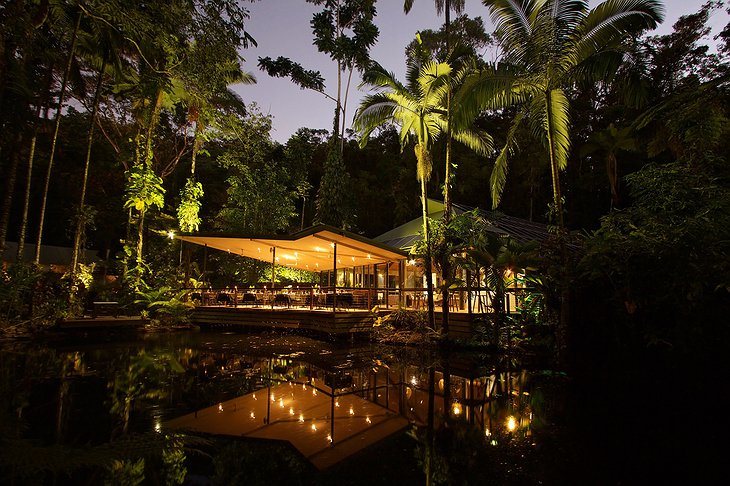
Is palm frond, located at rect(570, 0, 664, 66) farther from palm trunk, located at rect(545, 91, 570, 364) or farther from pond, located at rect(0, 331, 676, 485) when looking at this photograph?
pond, located at rect(0, 331, 676, 485)

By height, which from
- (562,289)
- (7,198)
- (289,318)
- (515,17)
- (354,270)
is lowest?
(289,318)

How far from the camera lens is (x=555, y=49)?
26.3ft

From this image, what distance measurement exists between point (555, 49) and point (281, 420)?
28.6 ft

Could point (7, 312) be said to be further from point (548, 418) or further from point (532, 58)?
point (532, 58)

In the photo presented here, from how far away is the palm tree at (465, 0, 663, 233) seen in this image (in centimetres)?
759

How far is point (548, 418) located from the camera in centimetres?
489

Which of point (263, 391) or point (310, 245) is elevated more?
point (310, 245)

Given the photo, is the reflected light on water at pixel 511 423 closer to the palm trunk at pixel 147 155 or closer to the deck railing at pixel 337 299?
the deck railing at pixel 337 299

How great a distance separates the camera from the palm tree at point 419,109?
423 inches

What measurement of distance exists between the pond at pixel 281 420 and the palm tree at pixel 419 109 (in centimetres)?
418

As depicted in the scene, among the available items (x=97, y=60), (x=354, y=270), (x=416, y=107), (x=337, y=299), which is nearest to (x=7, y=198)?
(x=97, y=60)

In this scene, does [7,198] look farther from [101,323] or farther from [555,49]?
[555,49]

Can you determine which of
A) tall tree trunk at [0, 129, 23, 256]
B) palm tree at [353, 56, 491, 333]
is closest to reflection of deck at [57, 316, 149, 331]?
tall tree trunk at [0, 129, 23, 256]

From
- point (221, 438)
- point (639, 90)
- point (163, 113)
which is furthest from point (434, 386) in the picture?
point (163, 113)
